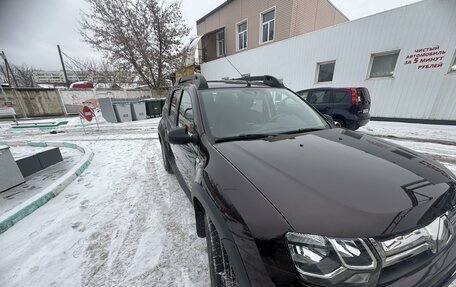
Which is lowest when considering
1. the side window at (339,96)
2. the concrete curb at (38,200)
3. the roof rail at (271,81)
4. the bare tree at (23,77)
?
the concrete curb at (38,200)

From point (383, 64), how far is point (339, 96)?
4.84 metres

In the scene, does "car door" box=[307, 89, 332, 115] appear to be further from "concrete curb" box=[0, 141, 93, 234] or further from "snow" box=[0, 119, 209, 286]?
"concrete curb" box=[0, 141, 93, 234]

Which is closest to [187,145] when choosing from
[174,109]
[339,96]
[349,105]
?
[174,109]

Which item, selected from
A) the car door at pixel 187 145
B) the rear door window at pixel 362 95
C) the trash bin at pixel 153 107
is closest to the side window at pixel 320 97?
the rear door window at pixel 362 95

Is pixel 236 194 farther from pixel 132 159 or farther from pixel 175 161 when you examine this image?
pixel 132 159

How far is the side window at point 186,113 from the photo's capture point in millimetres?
2176

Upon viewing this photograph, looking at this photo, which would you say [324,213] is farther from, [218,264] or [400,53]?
[400,53]

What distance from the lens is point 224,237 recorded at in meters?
1.20

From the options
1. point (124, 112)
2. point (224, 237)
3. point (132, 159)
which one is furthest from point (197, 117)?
point (124, 112)

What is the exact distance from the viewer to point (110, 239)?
2.29m

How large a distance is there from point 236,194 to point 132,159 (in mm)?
4634

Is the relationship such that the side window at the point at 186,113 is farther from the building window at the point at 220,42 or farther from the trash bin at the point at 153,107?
the building window at the point at 220,42

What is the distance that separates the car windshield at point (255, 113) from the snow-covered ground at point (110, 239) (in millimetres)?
1392

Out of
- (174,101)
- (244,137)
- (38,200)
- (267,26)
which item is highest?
(267,26)
